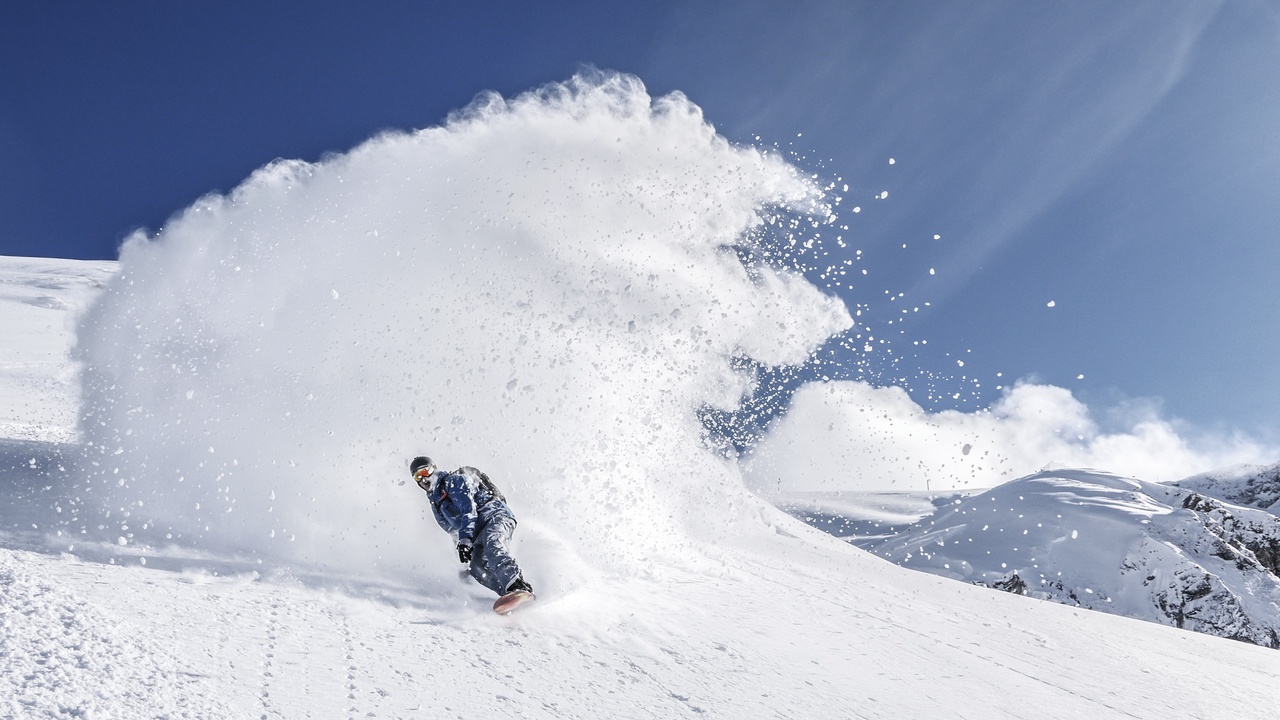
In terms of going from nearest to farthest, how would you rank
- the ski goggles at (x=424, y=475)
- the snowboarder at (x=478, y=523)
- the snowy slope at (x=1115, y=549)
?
the snowboarder at (x=478, y=523)
the ski goggles at (x=424, y=475)
the snowy slope at (x=1115, y=549)

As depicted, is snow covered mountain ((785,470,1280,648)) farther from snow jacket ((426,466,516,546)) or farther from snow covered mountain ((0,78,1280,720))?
snow jacket ((426,466,516,546))

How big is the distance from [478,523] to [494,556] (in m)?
0.40

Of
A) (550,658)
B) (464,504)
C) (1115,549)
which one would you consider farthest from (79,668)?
(1115,549)

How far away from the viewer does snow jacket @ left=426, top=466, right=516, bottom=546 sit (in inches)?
205

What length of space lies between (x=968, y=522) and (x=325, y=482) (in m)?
99.6

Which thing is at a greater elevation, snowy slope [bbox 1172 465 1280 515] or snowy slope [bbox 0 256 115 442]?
snowy slope [bbox 1172 465 1280 515]

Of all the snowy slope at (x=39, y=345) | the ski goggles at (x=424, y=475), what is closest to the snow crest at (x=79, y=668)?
the ski goggles at (x=424, y=475)

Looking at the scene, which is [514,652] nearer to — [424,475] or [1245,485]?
[424,475]

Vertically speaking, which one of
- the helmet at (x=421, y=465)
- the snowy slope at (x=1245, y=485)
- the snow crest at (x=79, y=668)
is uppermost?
the snowy slope at (x=1245, y=485)

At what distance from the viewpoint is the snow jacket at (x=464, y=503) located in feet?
17.1

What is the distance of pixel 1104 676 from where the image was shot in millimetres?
5688

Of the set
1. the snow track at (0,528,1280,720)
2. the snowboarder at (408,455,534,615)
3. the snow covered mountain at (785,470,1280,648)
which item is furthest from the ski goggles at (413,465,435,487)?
the snow covered mountain at (785,470,1280,648)

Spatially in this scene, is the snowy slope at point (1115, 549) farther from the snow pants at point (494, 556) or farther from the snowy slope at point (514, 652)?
the snow pants at point (494, 556)

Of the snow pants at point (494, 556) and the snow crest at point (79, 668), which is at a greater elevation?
the snow pants at point (494, 556)
